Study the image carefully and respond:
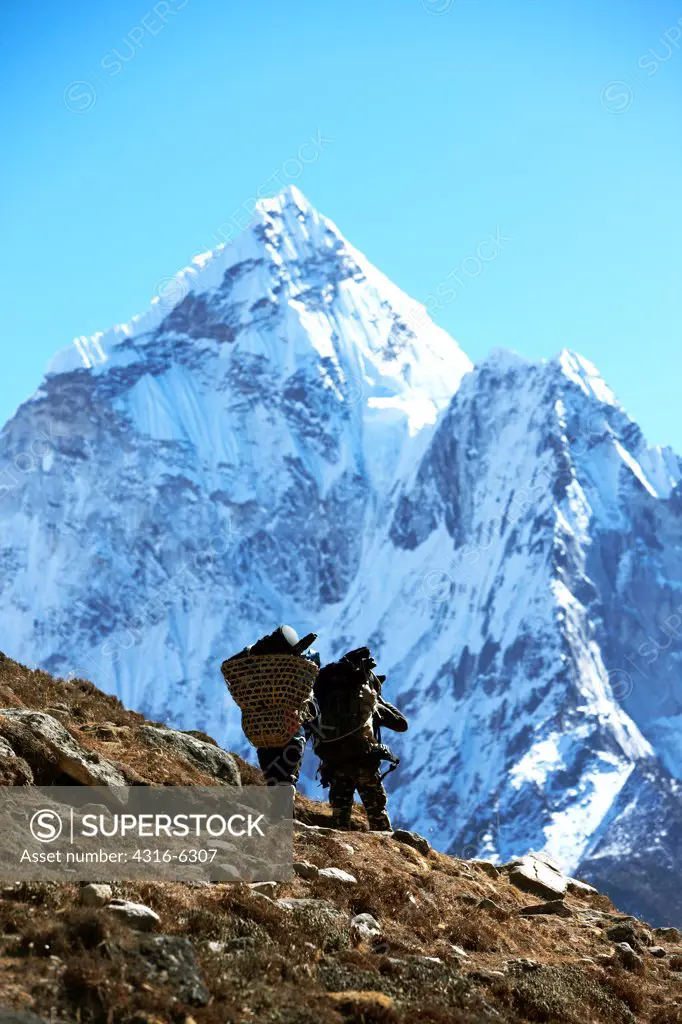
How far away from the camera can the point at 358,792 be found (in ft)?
55.1

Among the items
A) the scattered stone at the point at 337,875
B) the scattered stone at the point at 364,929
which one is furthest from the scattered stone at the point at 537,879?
the scattered stone at the point at 364,929

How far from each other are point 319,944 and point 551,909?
16.7 feet

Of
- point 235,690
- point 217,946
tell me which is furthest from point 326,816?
point 217,946

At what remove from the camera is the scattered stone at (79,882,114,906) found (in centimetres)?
973

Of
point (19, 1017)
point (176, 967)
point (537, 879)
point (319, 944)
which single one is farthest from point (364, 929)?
point (537, 879)

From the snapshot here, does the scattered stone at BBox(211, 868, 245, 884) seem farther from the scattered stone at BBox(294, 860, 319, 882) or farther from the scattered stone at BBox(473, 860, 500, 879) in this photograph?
the scattered stone at BBox(473, 860, 500, 879)

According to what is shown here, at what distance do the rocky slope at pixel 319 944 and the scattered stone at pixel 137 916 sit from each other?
0.03 ft

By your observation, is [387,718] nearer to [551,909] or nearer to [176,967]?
[551,909]

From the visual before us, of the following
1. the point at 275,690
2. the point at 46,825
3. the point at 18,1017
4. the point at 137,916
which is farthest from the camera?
the point at 275,690

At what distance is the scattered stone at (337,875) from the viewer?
1223cm

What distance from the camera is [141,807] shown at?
13031mm

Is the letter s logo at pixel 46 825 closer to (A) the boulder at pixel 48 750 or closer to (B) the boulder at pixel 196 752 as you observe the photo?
(A) the boulder at pixel 48 750

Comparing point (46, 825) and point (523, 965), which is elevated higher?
point (46, 825)

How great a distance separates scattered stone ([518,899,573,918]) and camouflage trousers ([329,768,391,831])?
235 cm
